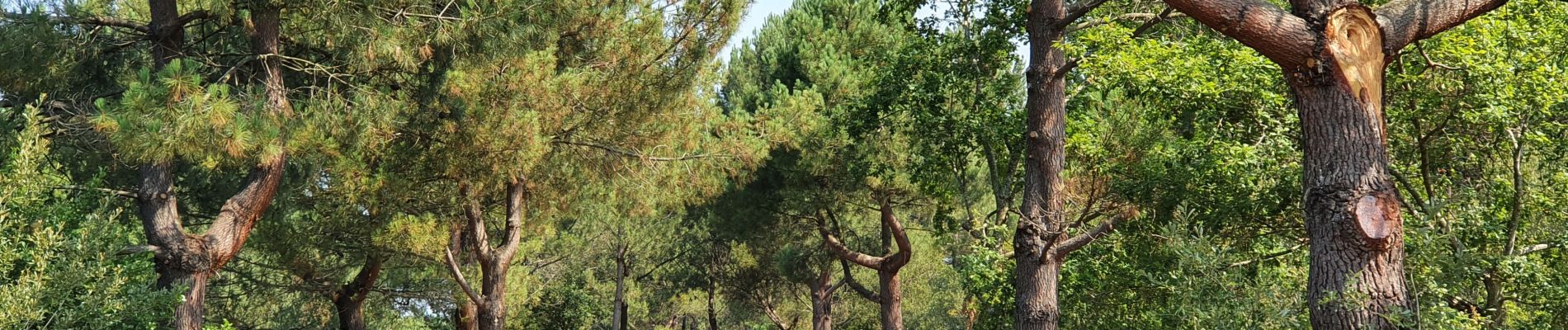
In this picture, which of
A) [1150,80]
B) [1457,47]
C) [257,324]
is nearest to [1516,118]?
[1457,47]

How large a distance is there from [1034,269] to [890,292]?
10659 millimetres

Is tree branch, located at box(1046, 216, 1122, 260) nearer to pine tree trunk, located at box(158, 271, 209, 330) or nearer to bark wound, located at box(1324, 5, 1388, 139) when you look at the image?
bark wound, located at box(1324, 5, 1388, 139)

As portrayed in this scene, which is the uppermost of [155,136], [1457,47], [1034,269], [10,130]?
[10,130]

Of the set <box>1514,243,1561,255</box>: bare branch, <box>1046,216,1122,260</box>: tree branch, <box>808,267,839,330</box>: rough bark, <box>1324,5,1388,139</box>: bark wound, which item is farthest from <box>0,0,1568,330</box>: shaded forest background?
<box>808,267,839,330</box>: rough bark

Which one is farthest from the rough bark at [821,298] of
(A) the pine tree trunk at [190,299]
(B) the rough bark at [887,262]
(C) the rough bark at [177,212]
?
(A) the pine tree trunk at [190,299]

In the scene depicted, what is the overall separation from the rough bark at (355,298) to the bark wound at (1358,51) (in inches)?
569

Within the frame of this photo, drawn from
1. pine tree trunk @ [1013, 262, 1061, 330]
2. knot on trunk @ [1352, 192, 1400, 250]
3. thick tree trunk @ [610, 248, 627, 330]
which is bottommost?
knot on trunk @ [1352, 192, 1400, 250]

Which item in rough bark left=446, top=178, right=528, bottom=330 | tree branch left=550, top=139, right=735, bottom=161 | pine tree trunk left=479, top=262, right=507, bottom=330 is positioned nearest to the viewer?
tree branch left=550, top=139, right=735, bottom=161

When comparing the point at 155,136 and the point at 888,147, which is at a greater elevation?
the point at 888,147

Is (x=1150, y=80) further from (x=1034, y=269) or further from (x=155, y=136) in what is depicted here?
(x=155, y=136)

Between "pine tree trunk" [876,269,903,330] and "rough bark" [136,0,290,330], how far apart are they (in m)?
10.7

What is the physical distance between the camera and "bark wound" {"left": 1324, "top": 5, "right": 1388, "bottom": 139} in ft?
15.9

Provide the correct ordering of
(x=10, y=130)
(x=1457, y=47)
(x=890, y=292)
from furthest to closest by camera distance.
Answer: (x=890, y=292) → (x=10, y=130) → (x=1457, y=47)

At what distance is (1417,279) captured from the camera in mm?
6180
